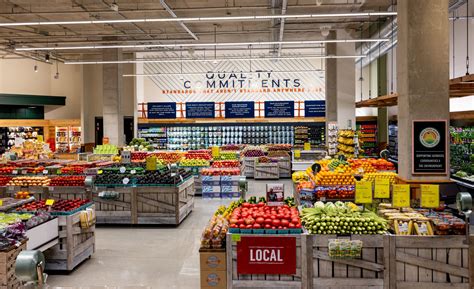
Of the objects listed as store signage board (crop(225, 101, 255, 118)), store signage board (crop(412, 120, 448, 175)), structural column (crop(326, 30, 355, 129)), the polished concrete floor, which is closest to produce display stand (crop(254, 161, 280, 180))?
structural column (crop(326, 30, 355, 129))

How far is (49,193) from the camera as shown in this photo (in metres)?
9.57

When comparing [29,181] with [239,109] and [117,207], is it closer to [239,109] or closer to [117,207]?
[117,207]

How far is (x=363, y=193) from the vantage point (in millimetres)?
5789

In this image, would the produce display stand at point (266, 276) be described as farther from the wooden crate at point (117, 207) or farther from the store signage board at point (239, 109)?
the store signage board at point (239, 109)

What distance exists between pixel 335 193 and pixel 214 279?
2659 mm

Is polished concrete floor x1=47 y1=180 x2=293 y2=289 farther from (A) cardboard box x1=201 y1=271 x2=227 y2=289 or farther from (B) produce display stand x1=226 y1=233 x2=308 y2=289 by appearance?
(B) produce display stand x1=226 y1=233 x2=308 y2=289

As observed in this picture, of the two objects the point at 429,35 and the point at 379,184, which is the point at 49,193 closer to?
the point at 379,184

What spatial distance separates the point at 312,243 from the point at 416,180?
327cm

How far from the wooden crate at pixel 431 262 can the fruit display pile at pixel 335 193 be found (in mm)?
2070

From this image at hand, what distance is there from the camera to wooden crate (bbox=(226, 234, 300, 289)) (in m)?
4.95

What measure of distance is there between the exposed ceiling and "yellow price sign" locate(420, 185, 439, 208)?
766 centimetres

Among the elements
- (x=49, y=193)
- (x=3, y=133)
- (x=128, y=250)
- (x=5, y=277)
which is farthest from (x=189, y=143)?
(x=5, y=277)

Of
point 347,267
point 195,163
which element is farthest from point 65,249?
point 195,163

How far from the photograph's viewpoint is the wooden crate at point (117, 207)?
941 cm
